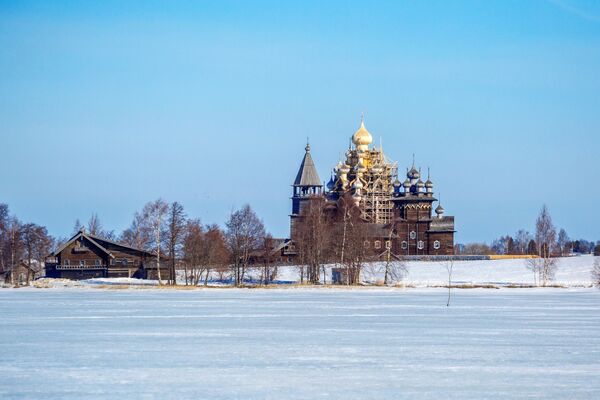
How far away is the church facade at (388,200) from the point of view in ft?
275

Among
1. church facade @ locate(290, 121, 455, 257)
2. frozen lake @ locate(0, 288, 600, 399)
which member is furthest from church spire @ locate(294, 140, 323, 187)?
frozen lake @ locate(0, 288, 600, 399)

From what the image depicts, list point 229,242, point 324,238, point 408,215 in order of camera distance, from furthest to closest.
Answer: point 408,215, point 229,242, point 324,238

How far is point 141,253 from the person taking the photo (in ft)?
229

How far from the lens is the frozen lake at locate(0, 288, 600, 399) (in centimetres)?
1519

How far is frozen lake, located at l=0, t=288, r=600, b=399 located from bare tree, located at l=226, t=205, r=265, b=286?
26977 mm

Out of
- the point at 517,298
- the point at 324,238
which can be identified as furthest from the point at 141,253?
the point at 517,298

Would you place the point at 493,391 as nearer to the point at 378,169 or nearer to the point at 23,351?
the point at 23,351

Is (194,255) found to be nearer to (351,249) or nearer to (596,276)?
(351,249)

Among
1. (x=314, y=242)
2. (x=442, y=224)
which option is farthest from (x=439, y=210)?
(x=314, y=242)

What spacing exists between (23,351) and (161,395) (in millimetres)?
5834

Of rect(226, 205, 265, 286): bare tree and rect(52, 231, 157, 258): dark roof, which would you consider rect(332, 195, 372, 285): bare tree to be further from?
rect(52, 231, 157, 258): dark roof

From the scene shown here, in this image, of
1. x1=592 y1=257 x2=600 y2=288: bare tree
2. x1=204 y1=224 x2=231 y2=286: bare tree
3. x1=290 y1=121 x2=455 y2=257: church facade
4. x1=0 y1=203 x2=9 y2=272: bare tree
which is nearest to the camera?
x1=592 y1=257 x2=600 y2=288: bare tree

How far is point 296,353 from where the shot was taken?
63.0 feet

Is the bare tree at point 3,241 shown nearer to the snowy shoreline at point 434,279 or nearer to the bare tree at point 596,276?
the snowy shoreline at point 434,279
